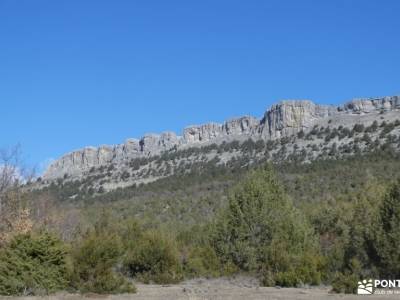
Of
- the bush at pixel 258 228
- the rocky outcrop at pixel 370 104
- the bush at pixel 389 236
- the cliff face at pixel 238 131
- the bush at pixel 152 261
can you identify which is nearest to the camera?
the bush at pixel 389 236

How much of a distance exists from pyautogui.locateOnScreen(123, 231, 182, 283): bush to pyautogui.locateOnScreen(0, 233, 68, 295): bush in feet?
18.3

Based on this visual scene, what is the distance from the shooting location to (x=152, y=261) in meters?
23.5

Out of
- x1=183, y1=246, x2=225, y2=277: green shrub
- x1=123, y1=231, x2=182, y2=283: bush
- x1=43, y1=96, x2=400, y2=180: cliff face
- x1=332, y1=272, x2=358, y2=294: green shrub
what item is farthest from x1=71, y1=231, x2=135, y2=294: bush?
x1=43, y1=96, x2=400, y2=180: cliff face

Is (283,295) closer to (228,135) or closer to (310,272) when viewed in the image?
(310,272)

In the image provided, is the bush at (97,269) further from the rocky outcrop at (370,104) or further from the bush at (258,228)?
the rocky outcrop at (370,104)

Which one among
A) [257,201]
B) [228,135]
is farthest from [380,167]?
[228,135]

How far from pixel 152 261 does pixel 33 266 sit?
6.92 meters

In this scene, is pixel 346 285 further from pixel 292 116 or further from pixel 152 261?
pixel 292 116

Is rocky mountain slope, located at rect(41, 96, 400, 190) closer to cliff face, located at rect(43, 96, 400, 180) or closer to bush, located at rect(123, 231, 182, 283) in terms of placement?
cliff face, located at rect(43, 96, 400, 180)

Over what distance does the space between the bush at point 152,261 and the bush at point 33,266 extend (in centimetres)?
557

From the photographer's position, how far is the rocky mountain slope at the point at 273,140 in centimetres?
7412

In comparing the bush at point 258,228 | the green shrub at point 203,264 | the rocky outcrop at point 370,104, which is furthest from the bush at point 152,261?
the rocky outcrop at point 370,104

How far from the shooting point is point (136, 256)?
23.5 m

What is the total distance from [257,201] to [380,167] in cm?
3108
